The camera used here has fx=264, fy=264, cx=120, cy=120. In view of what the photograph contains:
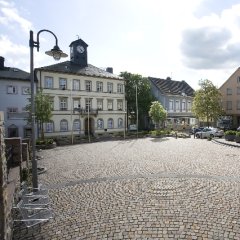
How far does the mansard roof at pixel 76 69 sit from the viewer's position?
3984 centimetres

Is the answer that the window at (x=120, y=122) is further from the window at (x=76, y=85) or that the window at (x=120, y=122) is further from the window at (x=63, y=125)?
the window at (x=63, y=125)

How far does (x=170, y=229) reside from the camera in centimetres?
695

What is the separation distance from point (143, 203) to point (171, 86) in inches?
2149

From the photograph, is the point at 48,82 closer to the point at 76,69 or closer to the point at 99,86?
the point at 76,69

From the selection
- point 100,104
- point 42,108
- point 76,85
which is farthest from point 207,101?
point 42,108

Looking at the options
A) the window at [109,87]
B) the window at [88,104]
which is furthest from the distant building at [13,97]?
the window at [109,87]

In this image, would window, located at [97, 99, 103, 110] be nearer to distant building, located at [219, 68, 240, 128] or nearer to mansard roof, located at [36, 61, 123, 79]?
mansard roof, located at [36, 61, 123, 79]

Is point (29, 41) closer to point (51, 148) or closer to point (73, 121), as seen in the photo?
point (51, 148)

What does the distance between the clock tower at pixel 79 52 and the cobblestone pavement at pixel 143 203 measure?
32207 millimetres

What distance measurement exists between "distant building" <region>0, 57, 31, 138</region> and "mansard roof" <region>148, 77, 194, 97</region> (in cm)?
3002

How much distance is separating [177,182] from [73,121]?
31677 millimetres

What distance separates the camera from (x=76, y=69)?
141ft

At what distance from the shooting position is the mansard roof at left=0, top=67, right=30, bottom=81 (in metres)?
34.9

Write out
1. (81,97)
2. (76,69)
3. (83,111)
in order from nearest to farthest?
(83,111) < (81,97) < (76,69)
